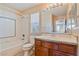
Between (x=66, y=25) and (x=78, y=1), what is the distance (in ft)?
1.11

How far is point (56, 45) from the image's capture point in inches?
63.4

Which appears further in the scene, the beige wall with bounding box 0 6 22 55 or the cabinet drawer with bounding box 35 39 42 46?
the cabinet drawer with bounding box 35 39 42 46

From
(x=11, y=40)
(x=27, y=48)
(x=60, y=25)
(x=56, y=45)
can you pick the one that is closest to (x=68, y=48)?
(x=56, y=45)

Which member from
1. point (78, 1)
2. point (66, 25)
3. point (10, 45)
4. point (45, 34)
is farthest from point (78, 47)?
point (10, 45)

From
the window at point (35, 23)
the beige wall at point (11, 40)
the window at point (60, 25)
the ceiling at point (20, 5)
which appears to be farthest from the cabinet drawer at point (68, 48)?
the ceiling at point (20, 5)

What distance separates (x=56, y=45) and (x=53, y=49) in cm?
7

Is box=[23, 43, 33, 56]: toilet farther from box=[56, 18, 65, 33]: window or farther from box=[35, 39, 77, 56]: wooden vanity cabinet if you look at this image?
box=[56, 18, 65, 33]: window

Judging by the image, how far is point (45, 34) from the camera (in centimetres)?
157

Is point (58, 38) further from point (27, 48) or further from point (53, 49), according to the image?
point (27, 48)

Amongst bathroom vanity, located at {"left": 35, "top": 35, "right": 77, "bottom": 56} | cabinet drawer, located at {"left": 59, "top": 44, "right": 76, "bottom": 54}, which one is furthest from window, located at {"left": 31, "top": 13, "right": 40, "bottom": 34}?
cabinet drawer, located at {"left": 59, "top": 44, "right": 76, "bottom": 54}

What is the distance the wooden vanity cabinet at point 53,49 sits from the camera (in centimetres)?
153

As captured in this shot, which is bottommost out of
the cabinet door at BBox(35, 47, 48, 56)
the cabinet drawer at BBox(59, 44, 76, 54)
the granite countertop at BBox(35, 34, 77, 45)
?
the cabinet door at BBox(35, 47, 48, 56)

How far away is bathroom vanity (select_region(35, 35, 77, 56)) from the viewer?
153 centimetres

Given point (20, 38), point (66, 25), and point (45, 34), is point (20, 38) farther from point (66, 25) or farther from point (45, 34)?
point (66, 25)
